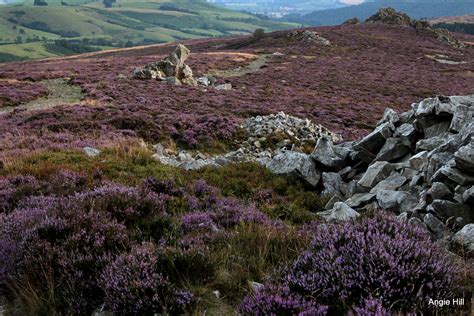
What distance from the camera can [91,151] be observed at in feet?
48.4

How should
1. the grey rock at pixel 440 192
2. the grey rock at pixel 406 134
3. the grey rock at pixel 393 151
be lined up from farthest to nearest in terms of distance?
the grey rock at pixel 406 134 → the grey rock at pixel 393 151 → the grey rock at pixel 440 192

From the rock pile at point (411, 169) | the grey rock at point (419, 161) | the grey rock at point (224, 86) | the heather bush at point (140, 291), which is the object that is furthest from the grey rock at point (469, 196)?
the grey rock at point (224, 86)

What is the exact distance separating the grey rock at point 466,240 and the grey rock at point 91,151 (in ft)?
39.0

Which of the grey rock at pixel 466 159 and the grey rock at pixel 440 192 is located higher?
the grey rock at pixel 466 159

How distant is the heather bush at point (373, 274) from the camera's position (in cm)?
404

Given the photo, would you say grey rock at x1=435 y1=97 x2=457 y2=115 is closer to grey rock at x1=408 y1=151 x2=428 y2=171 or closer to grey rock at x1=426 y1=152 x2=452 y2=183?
grey rock at x1=408 y1=151 x2=428 y2=171

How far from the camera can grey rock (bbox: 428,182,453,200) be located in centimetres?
823

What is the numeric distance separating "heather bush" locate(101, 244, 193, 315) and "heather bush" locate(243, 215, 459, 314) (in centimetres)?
128

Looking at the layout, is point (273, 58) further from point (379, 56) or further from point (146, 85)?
point (146, 85)

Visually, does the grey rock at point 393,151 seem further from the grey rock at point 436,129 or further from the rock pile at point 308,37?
the rock pile at point 308,37

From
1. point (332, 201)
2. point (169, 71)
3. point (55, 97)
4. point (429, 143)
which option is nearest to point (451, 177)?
point (429, 143)

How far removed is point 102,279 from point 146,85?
115 ft

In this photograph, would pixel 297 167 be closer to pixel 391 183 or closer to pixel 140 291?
pixel 391 183

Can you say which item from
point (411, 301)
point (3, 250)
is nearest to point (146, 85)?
point (3, 250)
